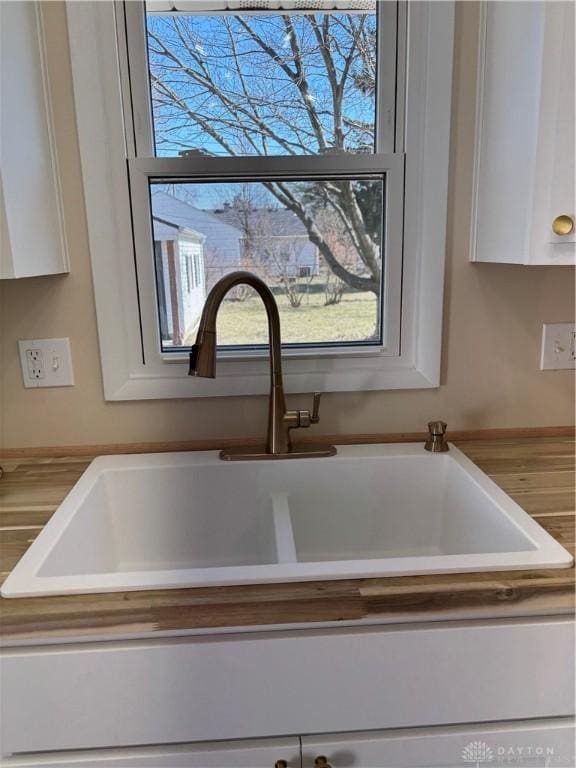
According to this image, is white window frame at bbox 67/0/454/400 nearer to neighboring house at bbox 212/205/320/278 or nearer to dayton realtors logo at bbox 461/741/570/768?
neighboring house at bbox 212/205/320/278

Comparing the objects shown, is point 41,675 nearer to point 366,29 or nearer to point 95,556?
point 95,556

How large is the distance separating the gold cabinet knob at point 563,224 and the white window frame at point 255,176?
0.30m

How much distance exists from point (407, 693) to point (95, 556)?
2.07 ft

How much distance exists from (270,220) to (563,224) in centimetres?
60

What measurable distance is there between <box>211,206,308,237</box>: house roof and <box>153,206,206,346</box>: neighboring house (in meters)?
0.07

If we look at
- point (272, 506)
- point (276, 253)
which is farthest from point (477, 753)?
point (276, 253)

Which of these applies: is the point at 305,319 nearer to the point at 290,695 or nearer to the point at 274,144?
the point at 274,144

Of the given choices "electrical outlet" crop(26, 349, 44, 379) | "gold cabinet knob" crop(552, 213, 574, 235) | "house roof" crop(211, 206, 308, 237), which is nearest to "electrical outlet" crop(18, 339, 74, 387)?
"electrical outlet" crop(26, 349, 44, 379)

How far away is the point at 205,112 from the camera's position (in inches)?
48.8

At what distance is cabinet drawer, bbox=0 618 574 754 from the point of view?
79cm

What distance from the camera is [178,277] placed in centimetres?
130

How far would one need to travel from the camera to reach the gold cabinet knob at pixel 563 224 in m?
0.99

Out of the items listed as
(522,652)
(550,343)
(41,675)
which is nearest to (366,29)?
(550,343)

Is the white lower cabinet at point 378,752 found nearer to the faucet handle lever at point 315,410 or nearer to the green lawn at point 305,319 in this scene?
the faucet handle lever at point 315,410
